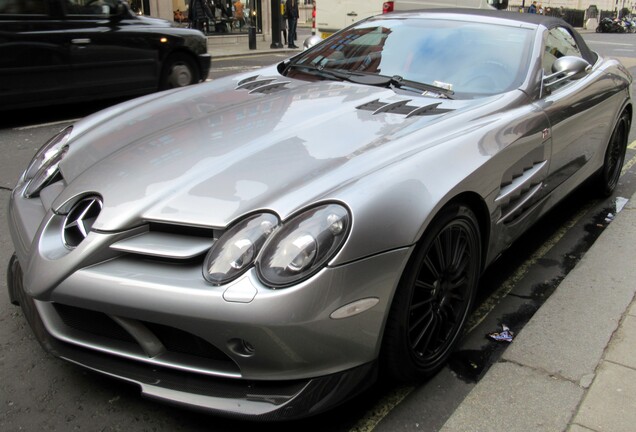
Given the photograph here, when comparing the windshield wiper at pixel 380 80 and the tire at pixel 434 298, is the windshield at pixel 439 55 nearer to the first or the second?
the windshield wiper at pixel 380 80

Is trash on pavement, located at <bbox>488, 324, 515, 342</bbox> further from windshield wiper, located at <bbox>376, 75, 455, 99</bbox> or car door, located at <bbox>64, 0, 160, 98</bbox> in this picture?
car door, located at <bbox>64, 0, 160, 98</bbox>

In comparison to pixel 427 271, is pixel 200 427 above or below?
below

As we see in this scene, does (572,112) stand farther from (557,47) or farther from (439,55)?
(439,55)

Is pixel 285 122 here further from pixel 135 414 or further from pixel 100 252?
pixel 135 414

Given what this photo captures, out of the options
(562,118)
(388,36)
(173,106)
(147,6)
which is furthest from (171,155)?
(147,6)

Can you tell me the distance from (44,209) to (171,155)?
600mm

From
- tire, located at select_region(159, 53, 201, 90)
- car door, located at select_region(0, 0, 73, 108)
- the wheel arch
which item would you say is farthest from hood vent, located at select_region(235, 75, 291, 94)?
tire, located at select_region(159, 53, 201, 90)

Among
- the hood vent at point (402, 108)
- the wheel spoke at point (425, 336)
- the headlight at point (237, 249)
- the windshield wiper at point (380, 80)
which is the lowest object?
the wheel spoke at point (425, 336)

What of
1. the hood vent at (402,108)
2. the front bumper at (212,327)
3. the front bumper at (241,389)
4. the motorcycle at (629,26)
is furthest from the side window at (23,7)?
the motorcycle at (629,26)

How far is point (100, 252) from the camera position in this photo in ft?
6.75

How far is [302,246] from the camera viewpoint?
1945 mm

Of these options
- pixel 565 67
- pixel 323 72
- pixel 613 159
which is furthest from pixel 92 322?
pixel 613 159

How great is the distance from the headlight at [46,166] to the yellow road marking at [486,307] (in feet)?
5.81

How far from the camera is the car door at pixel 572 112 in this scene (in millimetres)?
3398
